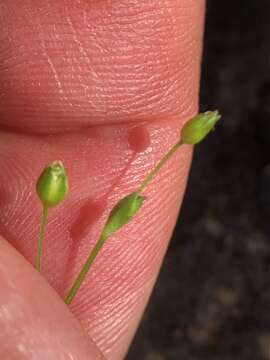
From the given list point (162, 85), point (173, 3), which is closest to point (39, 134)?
point (162, 85)

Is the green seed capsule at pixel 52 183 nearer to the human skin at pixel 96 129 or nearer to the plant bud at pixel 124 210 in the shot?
the plant bud at pixel 124 210

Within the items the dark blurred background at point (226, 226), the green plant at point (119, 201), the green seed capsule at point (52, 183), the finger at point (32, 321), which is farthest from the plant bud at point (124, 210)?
the dark blurred background at point (226, 226)

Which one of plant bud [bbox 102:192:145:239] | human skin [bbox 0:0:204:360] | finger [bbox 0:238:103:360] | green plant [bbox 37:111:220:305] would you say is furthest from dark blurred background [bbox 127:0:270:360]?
finger [bbox 0:238:103:360]

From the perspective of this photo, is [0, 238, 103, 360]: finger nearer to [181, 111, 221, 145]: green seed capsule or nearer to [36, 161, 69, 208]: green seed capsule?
[36, 161, 69, 208]: green seed capsule

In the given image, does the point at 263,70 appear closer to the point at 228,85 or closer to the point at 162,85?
the point at 228,85

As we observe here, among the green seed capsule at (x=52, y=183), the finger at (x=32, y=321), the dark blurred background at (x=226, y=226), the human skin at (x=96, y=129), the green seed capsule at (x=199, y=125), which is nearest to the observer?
the finger at (x=32, y=321)

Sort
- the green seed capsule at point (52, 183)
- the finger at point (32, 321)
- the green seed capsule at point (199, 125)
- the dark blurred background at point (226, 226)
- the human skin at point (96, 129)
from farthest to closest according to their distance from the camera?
the dark blurred background at point (226, 226)
the human skin at point (96, 129)
the green seed capsule at point (199, 125)
the green seed capsule at point (52, 183)
the finger at point (32, 321)
